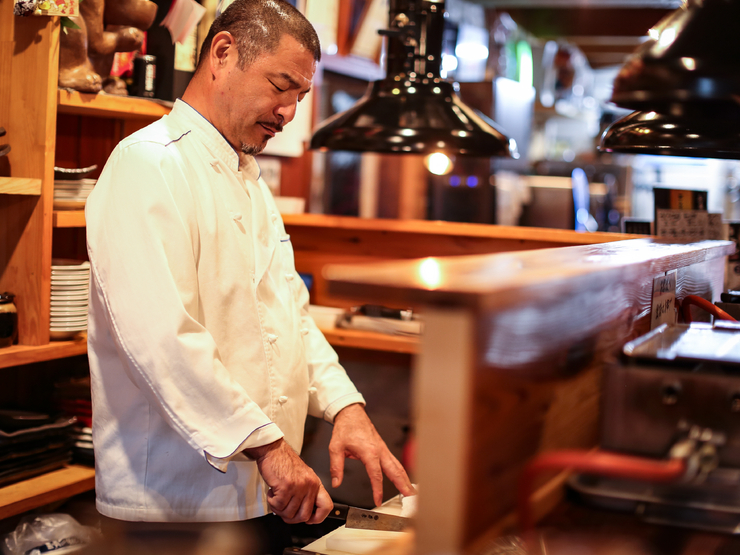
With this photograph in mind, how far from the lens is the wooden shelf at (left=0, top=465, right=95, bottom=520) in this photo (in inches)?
83.0

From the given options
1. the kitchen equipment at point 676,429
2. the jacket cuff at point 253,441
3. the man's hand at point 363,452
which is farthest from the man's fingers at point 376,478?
the kitchen equipment at point 676,429

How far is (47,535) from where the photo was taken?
7.25 feet

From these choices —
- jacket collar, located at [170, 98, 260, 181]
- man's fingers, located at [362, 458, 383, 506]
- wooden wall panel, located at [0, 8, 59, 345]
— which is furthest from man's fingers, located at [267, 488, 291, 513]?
wooden wall panel, located at [0, 8, 59, 345]

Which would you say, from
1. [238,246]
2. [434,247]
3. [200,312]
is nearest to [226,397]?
[200,312]

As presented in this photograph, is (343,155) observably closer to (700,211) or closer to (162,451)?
(700,211)

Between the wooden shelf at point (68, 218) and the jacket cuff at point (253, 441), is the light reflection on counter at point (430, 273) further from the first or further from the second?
the wooden shelf at point (68, 218)

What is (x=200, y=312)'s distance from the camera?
1.65 meters

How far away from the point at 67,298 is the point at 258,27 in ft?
3.43

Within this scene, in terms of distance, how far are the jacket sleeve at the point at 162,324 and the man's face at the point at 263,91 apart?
33 centimetres

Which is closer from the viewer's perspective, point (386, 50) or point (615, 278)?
point (615, 278)

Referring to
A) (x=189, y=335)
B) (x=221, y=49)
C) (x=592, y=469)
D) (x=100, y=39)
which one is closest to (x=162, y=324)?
(x=189, y=335)

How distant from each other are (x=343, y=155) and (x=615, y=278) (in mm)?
3980

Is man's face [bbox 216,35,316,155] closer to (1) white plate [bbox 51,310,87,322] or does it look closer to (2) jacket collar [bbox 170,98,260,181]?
(2) jacket collar [bbox 170,98,260,181]

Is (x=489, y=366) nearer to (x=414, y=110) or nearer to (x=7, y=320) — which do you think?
(x=414, y=110)
